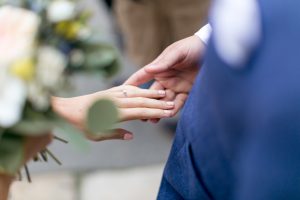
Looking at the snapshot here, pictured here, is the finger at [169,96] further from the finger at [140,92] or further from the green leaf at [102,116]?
the green leaf at [102,116]

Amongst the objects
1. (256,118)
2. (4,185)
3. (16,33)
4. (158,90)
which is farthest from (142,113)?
(16,33)

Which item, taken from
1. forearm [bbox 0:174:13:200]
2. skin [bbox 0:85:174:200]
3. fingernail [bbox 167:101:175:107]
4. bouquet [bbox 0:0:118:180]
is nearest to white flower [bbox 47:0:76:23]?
bouquet [bbox 0:0:118:180]

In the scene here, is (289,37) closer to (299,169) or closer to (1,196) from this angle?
(299,169)

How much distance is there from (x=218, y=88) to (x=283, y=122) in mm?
117

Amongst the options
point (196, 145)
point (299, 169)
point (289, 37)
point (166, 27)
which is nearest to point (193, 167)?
point (196, 145)

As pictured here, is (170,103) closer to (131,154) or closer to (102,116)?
(102,116)

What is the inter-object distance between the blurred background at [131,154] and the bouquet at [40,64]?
1778 millimetres

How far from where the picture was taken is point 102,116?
84cm

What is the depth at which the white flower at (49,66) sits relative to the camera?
778 millimetres

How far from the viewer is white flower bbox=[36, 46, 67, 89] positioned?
778mm

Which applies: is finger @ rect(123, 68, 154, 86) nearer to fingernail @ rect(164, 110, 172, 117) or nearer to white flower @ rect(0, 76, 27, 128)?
fingernail @ rect(164, 110, 172, 117)

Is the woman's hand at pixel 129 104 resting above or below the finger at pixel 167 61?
below

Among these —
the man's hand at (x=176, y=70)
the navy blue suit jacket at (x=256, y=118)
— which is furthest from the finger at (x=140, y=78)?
the navy blue suit jacket at (x=256, y=118)

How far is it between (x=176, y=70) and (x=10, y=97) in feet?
2.27
